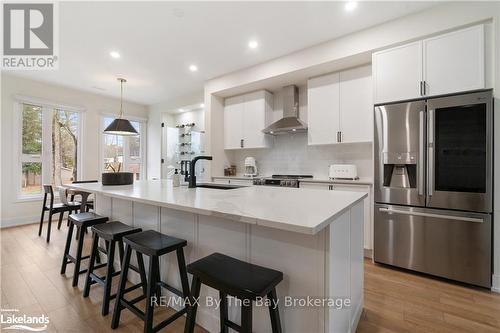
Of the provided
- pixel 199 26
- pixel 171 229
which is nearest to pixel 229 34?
pixel 199 26

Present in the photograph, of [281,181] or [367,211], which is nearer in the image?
[367,211]

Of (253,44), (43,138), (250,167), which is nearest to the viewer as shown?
(253,44)

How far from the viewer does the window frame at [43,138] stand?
4.17m

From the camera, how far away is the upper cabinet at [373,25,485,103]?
2.16 m

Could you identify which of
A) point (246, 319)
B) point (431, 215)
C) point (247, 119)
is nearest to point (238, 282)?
point (246, 319)

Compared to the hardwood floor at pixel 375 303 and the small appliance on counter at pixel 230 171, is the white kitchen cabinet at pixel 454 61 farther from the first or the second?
the small appliance on counter at pixel 230 171

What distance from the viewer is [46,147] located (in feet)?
15.0

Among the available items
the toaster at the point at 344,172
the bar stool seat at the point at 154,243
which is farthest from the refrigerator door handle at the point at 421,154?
the bar stool seat at the point at 154,243

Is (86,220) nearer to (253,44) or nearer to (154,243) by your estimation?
(154,243)

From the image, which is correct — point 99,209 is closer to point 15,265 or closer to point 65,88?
point 15,265

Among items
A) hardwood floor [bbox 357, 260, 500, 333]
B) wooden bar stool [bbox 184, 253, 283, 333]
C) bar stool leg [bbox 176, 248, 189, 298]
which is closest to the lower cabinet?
hardwood floor [bbox 357, 260, 500, 333]

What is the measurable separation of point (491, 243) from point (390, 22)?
2.43 meters

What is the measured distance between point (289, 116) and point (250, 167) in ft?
3.84

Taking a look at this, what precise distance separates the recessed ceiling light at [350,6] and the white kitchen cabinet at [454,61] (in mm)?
828
